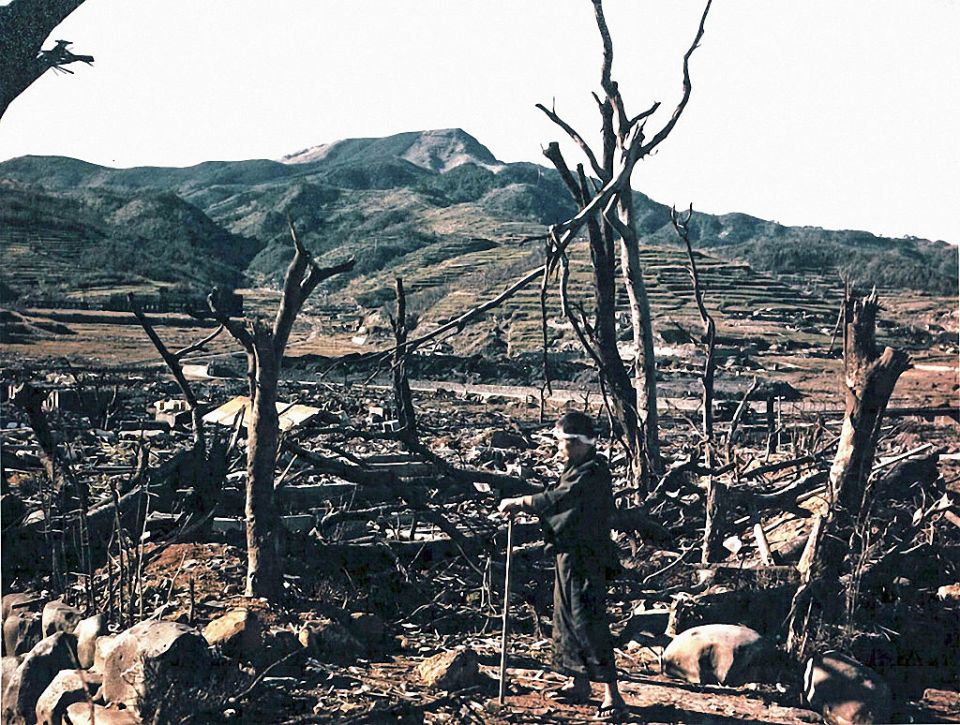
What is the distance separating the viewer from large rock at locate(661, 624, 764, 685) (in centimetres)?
498

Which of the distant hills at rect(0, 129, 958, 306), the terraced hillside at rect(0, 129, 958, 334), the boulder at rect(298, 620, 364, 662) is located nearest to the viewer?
the boulder at rect(298, 620, 364, 662)

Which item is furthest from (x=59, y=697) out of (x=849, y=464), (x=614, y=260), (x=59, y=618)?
(x=614, y=260)

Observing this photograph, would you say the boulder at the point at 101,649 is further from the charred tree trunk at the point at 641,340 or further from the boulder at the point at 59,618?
the charred tree trunk at the point at 641,340

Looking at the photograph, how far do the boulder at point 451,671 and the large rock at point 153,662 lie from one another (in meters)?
1.15

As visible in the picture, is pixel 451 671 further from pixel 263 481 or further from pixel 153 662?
pixel 263 481

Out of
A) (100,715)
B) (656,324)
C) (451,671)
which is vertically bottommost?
(656,324)

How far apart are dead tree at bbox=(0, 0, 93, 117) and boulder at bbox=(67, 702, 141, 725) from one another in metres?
3.97

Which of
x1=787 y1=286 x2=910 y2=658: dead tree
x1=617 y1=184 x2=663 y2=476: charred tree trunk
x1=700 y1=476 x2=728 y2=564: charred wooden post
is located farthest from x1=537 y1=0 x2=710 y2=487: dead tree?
x1=787 y1=286 x2=910 y2=658: dead tree

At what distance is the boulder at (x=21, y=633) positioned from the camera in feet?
17.7

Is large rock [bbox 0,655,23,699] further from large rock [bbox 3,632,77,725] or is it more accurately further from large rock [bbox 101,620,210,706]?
large rock [bbox 101,620,210,706]

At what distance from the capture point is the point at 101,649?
478 centimetres

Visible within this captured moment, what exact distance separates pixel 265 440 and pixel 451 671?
182cm

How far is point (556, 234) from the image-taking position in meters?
5.75

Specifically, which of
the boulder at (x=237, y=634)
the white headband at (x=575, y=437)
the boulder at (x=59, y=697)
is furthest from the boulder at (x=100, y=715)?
the white headband at (x=575, y=437)
